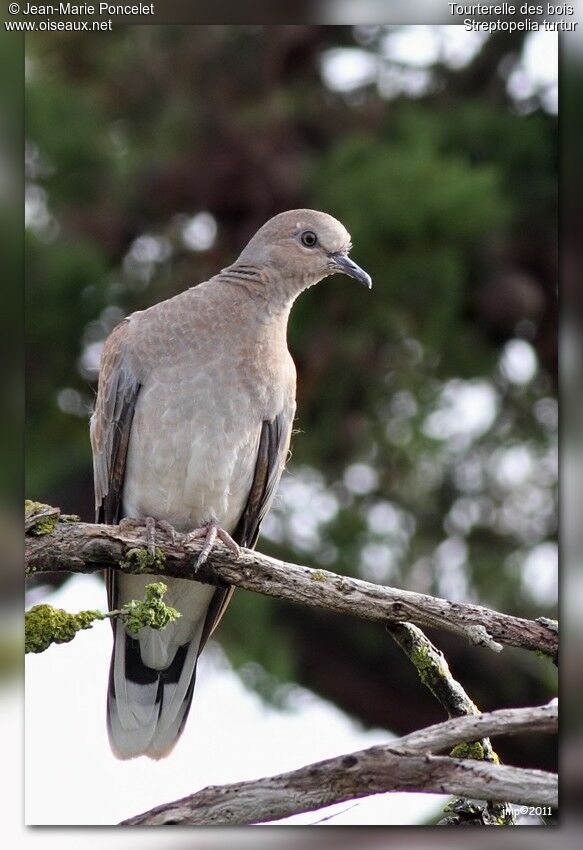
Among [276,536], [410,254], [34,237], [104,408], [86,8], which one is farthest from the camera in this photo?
[276,536]

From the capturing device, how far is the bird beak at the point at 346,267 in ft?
12.1

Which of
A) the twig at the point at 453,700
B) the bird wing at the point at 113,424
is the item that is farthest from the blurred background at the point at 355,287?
the twig at the point at 453,700

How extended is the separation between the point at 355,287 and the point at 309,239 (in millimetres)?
1365

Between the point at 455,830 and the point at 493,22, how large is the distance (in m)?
2.15

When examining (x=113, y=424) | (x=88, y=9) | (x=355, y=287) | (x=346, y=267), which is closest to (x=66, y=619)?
(x=113, y=424)

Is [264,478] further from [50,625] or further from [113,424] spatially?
[50,625]

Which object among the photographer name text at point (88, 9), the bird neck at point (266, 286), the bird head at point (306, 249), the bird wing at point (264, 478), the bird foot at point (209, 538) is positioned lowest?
the bird foot at point (209, 538)

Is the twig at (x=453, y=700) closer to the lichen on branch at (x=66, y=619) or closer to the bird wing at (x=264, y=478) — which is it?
the lichen on branch at (x=66, y=619)

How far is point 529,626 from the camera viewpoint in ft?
9.75

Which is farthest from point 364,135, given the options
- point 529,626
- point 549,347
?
point 529,626

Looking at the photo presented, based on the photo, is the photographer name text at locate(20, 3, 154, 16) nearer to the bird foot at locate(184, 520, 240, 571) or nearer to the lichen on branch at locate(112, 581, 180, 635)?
the bird foot at locate(184, 520, 240, 571)

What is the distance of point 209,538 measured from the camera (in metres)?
3.29

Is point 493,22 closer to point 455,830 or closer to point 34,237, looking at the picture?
point 34,237

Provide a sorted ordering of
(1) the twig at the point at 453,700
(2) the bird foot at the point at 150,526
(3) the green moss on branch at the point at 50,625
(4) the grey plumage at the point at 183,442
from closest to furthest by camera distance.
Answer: (3) the green moss on branch at the point at 50,625 → (1) the twig at the point at 453,700 → (2) the bird foot at the point at 150,526 → (4) the grey plumage at the point at 183,442
